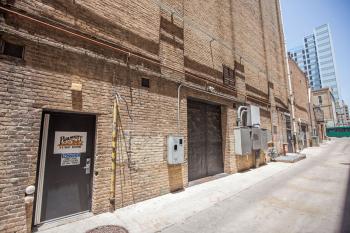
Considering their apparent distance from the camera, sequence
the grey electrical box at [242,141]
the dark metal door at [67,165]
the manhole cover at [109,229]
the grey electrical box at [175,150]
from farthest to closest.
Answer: the grey electrical box at [242,141]
the grey electrical box at [175,150]
the dark metal door at [67,165]
the manhole cover at [109,229]

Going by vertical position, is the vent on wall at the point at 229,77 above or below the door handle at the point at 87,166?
above

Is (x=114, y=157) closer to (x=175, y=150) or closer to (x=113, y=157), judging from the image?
(x=113, y=157)

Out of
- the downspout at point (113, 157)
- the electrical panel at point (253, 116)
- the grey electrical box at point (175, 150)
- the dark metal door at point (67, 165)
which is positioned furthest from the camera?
the electrical panel at point (253, 116)

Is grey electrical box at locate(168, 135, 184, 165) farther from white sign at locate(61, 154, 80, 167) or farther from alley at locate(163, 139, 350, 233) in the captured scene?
white sign at locate(61, 154, 80, 167)

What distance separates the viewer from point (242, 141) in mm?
9773

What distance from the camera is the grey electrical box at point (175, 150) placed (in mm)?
6548

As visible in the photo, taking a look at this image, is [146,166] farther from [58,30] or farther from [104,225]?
[58,30]

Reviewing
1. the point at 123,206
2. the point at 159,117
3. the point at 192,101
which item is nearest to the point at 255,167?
the point at 192,101

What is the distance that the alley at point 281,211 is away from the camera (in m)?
4.16

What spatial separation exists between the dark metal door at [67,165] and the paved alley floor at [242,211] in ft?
1.74

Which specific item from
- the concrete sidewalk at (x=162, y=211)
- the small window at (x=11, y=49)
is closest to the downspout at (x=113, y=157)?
the concrete sidewalk at (x=162, y=211)

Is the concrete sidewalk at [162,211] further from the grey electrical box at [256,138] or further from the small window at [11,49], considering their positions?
the small window at [11,49]

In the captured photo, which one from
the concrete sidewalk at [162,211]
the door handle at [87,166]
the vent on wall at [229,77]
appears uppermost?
the vent on wall at [229,77]

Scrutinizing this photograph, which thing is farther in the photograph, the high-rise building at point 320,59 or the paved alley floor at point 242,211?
the high-rise building at point 320,59
